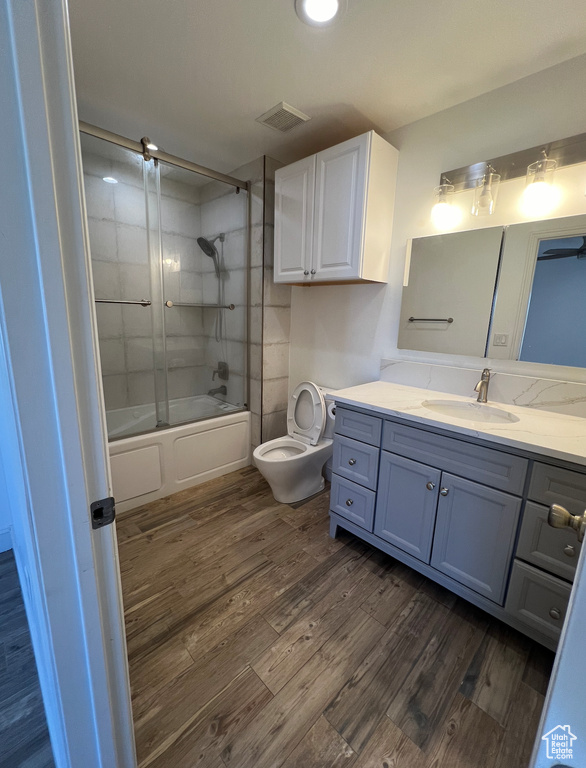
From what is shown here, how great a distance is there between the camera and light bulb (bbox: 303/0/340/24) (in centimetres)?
120

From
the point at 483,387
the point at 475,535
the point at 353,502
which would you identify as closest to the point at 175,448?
the point at 353,502

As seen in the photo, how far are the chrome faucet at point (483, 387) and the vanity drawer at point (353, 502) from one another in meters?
0.76

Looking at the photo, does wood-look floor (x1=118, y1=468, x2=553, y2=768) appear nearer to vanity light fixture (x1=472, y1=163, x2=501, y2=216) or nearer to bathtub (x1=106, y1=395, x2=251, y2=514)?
bathtub (x1=106, y1=395, x2=251, y2=514)

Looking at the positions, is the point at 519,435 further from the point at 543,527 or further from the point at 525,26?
the point at 525,26

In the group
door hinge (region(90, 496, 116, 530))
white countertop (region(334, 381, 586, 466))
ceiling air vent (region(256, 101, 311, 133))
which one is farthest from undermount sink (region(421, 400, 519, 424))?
ceiling air vent (region(256, 101, 311, 133))

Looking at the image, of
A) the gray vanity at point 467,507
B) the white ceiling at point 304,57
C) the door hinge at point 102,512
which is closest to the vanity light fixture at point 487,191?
the white ceiling at point 304,57

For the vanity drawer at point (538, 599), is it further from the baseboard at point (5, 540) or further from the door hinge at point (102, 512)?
the baseboard at point (5, 540)

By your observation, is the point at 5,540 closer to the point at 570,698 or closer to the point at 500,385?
the point at 570,698

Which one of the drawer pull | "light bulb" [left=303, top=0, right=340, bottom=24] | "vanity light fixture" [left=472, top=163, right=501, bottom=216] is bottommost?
the drawer pull

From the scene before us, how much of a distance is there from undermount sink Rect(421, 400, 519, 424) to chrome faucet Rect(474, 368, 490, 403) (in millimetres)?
36

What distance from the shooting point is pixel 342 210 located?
75.1 inches

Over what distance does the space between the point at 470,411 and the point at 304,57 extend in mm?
1854

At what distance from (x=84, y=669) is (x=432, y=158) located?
2526 millimetres

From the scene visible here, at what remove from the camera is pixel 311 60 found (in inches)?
57.9
